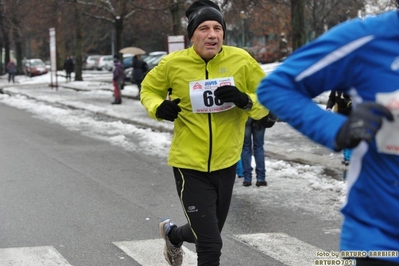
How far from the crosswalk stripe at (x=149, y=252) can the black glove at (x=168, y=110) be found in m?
1.80

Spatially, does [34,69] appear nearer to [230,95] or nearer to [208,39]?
[208,39]

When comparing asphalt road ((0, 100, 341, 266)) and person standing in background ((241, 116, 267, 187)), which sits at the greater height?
person standing in background ((241, 116, 267, 187))

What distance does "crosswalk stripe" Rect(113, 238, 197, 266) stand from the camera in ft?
19.2

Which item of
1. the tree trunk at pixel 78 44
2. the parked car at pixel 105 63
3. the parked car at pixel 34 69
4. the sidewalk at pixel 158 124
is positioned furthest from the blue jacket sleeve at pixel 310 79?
the parked car at pixel 105 63

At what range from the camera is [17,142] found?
45.8ft

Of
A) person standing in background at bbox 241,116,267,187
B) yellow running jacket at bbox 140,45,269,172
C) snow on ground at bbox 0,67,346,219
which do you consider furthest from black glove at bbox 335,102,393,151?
person standing in background at bbox 241,116,267,187

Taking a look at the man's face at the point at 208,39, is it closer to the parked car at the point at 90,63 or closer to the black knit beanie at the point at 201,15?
the black knit beanie at the point at 201,15

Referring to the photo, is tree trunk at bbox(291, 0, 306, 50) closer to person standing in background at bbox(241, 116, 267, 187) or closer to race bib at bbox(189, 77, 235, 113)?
person standing in background at bbox(241, 116, 267, 187)

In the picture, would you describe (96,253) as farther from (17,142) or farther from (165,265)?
(17,142)

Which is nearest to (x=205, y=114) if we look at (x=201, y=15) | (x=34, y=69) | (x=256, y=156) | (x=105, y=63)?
(x=201, y=15)

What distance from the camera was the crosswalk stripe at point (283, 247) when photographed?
5.97m

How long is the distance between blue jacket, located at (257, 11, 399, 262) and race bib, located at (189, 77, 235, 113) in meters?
1.79

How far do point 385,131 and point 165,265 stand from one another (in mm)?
3532

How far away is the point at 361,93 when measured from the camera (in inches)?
102
